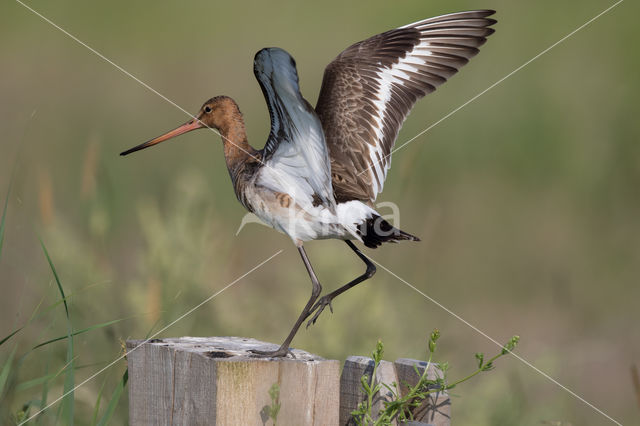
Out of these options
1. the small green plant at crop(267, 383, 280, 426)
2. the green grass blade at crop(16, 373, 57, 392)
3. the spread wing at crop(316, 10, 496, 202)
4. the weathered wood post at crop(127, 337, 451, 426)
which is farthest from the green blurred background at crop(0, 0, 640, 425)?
the small green plant at crop(267, 383, 280, 426)

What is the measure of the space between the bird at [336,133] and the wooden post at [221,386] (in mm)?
225

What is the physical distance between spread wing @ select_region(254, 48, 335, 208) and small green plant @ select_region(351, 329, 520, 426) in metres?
1.08

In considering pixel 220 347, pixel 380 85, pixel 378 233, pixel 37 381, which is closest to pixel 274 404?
pixel 220 347

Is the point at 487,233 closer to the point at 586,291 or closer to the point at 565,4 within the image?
the point at 586,291

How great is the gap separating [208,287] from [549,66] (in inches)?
214

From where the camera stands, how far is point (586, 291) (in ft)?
21.2

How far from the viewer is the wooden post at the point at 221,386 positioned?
2.60 meters

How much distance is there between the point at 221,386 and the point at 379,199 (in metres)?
4.50

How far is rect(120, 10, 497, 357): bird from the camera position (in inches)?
139

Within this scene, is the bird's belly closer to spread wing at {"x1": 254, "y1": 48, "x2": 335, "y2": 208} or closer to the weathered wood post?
spread wing at {"x1": 254, "y1": 48, "x2": 335, "y2": 208}

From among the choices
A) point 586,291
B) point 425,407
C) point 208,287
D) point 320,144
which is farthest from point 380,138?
point 586,291

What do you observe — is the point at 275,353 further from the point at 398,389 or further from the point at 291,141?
the point at 291,141

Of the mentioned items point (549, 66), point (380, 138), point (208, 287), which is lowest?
point (208, 287)

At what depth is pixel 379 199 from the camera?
698cm
